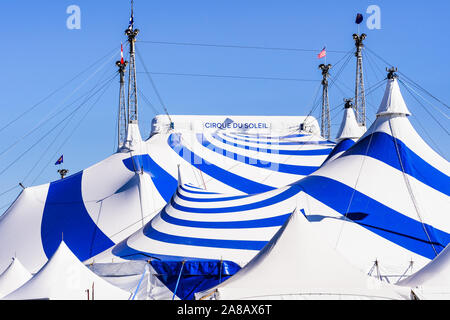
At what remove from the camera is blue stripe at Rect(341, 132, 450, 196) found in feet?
19.8

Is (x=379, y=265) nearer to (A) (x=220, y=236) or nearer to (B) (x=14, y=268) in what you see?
(A) (x=220, y=236)

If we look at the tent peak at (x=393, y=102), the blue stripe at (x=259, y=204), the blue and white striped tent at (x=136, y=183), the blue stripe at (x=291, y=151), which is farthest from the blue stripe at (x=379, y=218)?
the blue stripe at (x=291, y=151)

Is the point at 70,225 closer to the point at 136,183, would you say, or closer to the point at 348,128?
the point at 136,183

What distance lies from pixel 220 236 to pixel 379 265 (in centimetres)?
170

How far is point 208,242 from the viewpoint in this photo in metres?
5.94

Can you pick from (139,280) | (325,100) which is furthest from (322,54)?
(139,280)

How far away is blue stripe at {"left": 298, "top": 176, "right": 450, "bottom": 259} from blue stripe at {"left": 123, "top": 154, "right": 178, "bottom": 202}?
3.37 metres

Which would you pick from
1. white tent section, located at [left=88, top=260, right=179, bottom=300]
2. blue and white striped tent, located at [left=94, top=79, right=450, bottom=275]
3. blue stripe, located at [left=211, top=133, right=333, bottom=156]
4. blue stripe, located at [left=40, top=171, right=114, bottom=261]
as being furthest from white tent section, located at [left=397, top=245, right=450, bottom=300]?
blue stripe, located at [left=211, top=133, right=333, bottom=156]

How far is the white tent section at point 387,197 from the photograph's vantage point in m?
5.42

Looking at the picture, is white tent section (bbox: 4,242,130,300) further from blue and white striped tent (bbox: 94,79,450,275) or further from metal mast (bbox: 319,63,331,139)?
metal mast (bbox: 319,63,331,139)

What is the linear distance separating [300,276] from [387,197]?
221 centimetres

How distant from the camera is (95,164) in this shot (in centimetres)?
1003

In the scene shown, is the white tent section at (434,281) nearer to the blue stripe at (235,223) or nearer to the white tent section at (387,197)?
the white tent section at (387,197)
